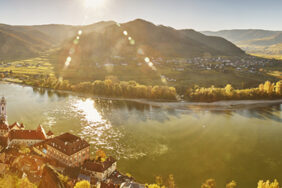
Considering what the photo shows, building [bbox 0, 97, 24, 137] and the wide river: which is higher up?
building [bbox 0, 97, 24, 137]

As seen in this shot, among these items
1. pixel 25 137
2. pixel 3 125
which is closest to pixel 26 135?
pixel 25 137

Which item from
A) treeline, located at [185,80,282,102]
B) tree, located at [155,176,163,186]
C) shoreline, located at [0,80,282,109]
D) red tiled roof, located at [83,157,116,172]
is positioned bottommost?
tree, located at [155,176,163,186]

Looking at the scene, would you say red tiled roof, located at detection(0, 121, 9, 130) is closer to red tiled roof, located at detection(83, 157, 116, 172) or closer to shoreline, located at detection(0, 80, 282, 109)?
red tiled roof, located at detection(83, 157, 116, 172)

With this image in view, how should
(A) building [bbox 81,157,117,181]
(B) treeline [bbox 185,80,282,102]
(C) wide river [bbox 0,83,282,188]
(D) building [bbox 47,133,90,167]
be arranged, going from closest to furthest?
1. (A) building [bbox 81,157,117,181]
2. (D) building [bbox 47,133,90,167]
3. (C) wide river [bbox 0,83,282,188]
4. (B) treeline [bbox 185,80,282,102]

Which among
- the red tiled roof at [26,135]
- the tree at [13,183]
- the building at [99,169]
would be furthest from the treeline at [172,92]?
the tree at [13,183]

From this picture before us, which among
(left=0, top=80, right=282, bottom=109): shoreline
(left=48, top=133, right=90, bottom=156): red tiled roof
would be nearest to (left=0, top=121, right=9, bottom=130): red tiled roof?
(left=48, top=133, right=90, bottom=156): red tiled roof

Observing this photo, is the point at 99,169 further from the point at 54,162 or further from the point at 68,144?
the point at 54,162
